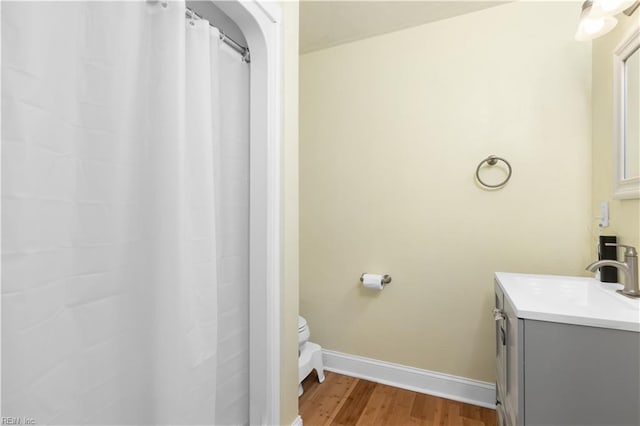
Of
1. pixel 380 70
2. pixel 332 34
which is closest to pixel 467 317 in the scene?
pixel 380 70

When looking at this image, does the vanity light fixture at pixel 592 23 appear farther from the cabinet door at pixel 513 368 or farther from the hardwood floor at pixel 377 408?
the hardwood floor at pixel 377 408

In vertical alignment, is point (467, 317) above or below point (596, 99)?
below

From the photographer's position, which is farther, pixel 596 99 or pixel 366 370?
pixel 366 370

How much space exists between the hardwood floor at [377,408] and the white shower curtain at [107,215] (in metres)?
0.95

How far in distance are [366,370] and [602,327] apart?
1582 mm

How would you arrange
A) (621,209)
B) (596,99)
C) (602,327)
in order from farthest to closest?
(596,99) < (621,209) < (602,327)

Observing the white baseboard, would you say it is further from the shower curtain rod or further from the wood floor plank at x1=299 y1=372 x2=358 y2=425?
the shower curtain rod

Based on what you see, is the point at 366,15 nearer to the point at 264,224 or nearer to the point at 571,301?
the point at 264,224

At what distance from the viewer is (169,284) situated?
100cm

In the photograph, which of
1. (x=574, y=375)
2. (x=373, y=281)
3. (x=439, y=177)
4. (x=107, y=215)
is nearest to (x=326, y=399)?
(x=373, y=281)

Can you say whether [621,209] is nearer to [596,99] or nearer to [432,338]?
[596,99]

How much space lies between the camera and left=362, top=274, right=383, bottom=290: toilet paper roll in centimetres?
211

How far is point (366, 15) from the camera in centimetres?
200

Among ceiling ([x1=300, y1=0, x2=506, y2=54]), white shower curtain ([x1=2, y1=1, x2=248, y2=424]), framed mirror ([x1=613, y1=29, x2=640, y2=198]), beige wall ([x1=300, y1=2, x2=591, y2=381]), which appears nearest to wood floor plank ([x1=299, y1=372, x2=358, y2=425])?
beige wall ([x1=300, y1=2, x2=591, y2=381])
